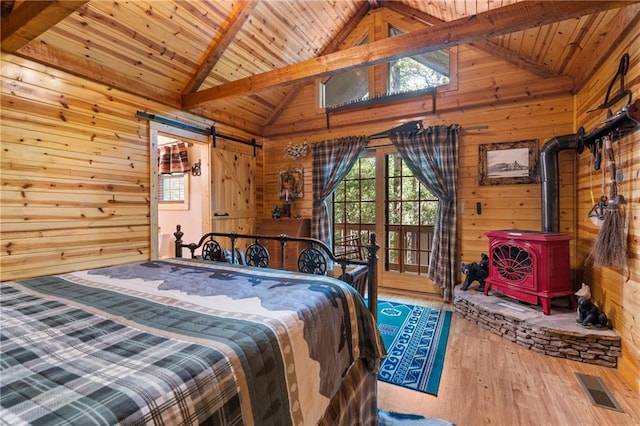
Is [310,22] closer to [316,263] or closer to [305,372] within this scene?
[316,263]

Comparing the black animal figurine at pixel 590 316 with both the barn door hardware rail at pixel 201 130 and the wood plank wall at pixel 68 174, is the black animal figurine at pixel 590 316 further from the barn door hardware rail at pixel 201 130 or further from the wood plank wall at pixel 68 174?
the barn door hardware rail at pixel 201 130

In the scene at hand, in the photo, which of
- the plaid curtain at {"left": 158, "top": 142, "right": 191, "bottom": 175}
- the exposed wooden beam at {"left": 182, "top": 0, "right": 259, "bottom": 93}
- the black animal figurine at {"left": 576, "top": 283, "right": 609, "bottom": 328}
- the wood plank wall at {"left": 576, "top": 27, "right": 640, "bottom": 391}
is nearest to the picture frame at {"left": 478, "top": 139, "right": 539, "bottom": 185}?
the wood plank wall at {"left": 576, "top": 27, "right": 640, "bottom": 391}

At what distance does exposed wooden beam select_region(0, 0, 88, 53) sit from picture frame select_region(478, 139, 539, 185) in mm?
3965

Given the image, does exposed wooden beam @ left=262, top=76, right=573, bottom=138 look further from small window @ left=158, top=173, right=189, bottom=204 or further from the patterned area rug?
the patterned area rug

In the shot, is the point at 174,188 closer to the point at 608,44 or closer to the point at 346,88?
the point at 346,88

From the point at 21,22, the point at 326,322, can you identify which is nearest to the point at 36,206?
the point at 21,22

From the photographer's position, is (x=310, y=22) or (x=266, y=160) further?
(x=266, y=160)

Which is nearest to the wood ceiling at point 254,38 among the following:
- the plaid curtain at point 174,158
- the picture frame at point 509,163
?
the picture frame at point 509,163

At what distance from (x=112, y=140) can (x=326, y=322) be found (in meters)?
3.17

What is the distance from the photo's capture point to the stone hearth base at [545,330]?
7.23 feet

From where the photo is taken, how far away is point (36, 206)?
2611mm

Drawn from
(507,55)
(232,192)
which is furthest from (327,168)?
(507,55)

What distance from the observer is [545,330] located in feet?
7.79

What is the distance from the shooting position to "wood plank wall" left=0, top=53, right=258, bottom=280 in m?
2.48
